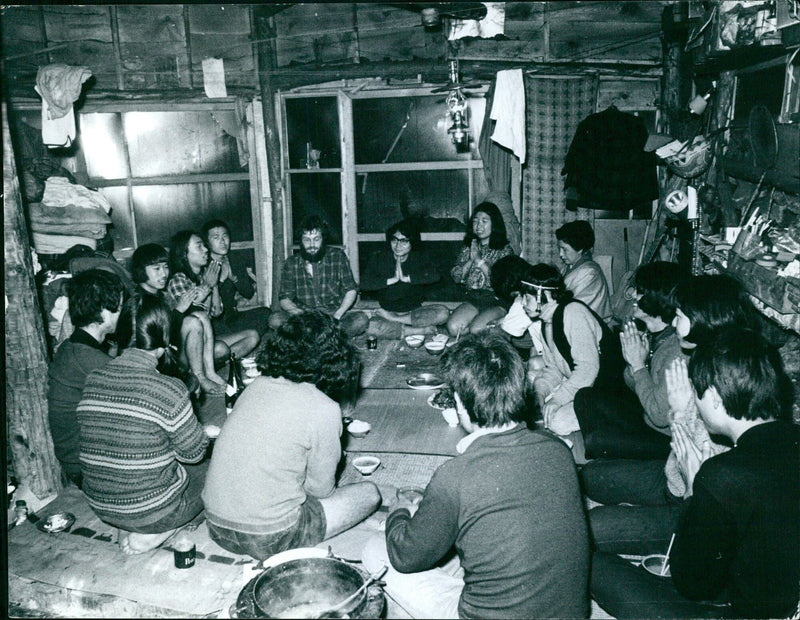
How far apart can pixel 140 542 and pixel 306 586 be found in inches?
45.8

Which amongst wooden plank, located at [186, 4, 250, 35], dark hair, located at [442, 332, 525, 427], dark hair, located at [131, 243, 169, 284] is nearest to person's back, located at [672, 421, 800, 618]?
dark hair, located at [442, 332, 525, 427]

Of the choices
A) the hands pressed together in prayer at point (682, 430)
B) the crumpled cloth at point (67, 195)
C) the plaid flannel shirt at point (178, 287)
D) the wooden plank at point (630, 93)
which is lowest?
the hands pressed together in prayer at point (682, 430)

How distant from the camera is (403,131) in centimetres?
740

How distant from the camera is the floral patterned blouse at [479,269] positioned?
6531mm

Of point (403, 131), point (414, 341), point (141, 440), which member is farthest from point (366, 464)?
point (403, 131)

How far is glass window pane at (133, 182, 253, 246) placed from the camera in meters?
7.18

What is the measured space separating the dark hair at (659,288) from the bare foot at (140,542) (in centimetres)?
314

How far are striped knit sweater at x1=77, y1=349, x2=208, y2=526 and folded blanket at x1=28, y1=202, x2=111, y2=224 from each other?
366 cm

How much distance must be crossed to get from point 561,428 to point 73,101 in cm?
561

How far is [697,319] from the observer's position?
10.7 ft

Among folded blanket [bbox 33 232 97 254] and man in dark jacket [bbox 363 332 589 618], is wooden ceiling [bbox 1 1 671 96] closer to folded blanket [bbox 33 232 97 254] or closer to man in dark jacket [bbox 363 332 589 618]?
folded blanket [bbox 33 232 97 254]

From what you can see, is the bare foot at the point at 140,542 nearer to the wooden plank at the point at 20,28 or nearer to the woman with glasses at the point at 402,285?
the woman with glasses at the point at 402,285

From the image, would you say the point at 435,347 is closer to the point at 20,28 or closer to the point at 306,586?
the point at 306,586

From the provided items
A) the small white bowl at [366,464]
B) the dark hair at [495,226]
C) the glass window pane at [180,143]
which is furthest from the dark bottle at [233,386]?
the glass window pane at [180,143]
